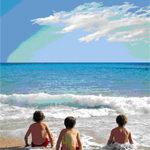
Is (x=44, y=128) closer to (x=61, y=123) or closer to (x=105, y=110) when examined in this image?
(x=61, y=123)

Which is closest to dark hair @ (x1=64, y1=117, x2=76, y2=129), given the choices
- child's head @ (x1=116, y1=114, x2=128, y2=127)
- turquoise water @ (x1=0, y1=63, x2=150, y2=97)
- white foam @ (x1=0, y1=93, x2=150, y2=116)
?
child's head @ (x1=116, y1=114, x2=128, y2=127)

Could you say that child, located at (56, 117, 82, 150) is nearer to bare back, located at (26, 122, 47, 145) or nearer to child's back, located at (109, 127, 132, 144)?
bare back, located at (26, 122, 47, 145)

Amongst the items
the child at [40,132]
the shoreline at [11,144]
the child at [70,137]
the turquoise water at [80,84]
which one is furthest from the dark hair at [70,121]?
the turquoise water at [80,84]

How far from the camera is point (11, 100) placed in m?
11.3

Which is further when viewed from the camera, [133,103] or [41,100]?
[41,100]

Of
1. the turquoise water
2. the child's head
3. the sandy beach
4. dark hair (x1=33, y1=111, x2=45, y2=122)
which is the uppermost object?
the turquoise water

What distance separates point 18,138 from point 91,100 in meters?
5.55

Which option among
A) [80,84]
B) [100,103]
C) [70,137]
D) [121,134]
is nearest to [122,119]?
[121,134]

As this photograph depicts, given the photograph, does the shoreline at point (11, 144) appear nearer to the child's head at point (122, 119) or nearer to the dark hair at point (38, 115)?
the dark hair at point (38, 115)

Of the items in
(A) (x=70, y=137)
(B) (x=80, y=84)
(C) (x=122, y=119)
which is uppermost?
(B) (x=80, y=84)

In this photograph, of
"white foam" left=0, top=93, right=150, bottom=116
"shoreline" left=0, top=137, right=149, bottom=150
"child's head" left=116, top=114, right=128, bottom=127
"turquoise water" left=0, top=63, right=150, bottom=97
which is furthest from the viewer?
"turquoise water" left=0, top=63, right=150, bottom=97

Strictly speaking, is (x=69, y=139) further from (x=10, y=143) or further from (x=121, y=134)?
(x=10, y=143)

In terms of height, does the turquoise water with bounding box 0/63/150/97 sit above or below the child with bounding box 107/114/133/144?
above

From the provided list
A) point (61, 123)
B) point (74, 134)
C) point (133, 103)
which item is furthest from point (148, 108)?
point (74, 134)
